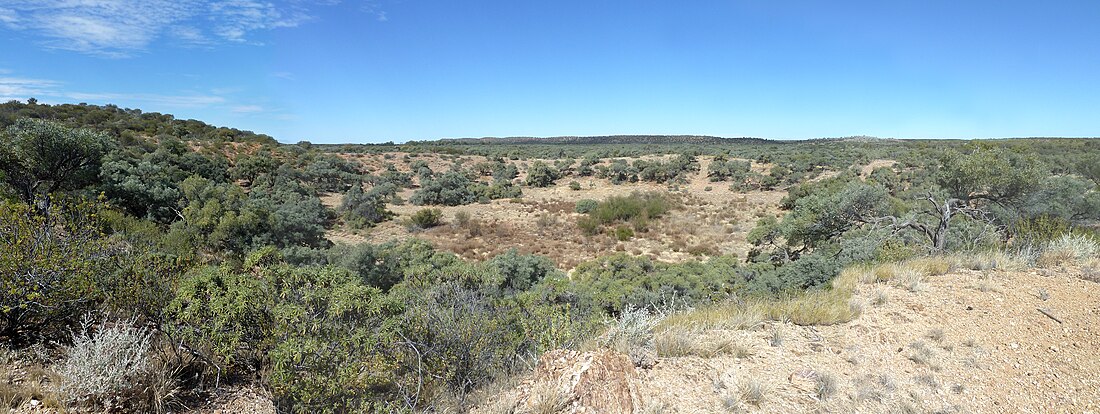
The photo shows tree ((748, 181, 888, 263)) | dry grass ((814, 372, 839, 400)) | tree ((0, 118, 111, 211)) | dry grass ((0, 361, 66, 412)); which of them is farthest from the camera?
tree ((748, 181, 888, 263))

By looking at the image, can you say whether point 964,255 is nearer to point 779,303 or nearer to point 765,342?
point 779,303

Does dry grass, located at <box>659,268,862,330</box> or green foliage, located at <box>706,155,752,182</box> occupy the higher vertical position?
green foliage, located at <box>706,155,752,182</box>

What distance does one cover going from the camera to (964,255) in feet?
21.9

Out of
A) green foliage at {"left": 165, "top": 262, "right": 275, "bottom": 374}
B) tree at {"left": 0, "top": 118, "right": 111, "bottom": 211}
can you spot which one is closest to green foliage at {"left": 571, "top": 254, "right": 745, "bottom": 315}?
green foliage at {"left": 165, "top": 262, "right": 275, "bottom": 374}

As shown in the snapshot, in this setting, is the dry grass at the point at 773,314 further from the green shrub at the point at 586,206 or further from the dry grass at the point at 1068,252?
the green shrub at the point at 586,206

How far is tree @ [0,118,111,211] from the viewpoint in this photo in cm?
1009

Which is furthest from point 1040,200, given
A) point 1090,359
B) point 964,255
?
point 1090,359

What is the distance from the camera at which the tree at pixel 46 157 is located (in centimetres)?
1009

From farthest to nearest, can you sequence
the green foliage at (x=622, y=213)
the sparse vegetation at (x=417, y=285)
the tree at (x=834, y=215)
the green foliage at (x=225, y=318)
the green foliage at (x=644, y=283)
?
the green foliage at (x=622, y=213), the tree at (x=834, y=215), the green foliage at (x=644, y=283), the green foliage at (x=225, y=318), the sparse vegetation at (x=417, y=285)

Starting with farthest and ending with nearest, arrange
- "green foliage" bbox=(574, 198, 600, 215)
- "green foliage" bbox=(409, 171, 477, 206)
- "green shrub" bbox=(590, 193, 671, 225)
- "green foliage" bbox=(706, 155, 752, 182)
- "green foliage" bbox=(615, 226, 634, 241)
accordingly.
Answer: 1. "green foliage" bbox=(706, 155, 752, 182)
2. "green foliage" bbox=(409, 171, 477, 206)
3. "green foliage" bbox=(574, 198, 600, 215)
4. "green shrub" bbox=(590, 193, 671, 225)
5. "green foliage" bbox=(615, 226, 634, 241)

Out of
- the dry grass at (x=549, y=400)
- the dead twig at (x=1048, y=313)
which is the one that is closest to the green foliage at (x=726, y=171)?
the dead twig at (x=1048, y=313)

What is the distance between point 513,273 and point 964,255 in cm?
794

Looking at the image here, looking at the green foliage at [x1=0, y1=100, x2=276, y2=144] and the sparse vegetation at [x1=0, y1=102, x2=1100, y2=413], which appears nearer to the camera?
the sparse vegetation at [x1=0, y1=102, x2=1100, y2=413]

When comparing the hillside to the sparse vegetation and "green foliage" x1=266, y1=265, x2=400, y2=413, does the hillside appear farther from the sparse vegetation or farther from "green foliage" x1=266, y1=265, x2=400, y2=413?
"green foliage" x1=266, y1=265, x2=400, y2=413
